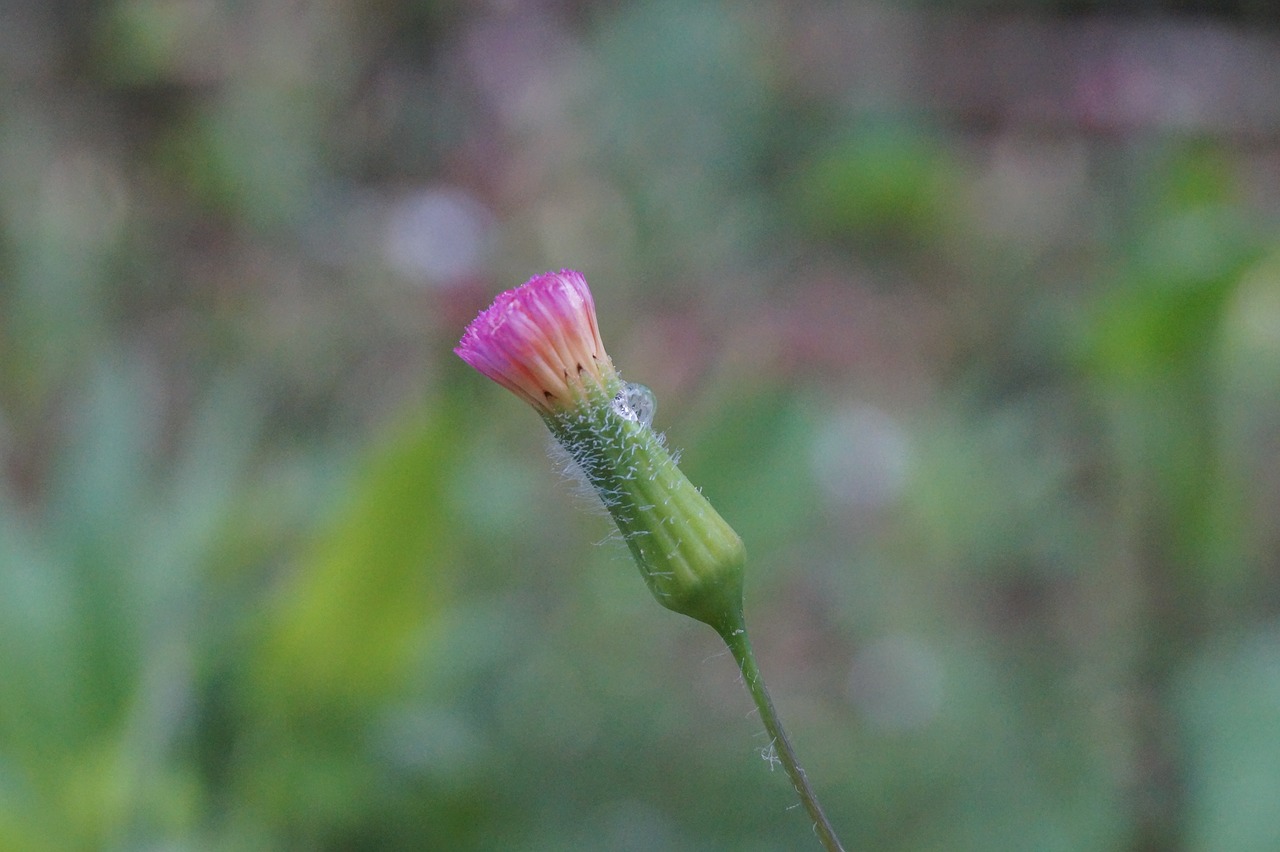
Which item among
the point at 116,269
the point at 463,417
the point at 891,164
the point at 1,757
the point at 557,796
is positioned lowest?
the point at 557,796

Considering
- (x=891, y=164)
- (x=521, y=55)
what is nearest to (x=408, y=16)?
(x=521, y=55)

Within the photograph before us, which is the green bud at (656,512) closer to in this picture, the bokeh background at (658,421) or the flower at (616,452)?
the flower at (616,452)

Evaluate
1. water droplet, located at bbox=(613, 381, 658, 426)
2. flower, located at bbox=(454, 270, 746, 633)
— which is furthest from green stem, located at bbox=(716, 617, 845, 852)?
water droplet, located at bbox=(613, 381, 658, 426)

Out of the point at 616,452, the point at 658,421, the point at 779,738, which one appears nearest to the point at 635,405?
the point at 616,452

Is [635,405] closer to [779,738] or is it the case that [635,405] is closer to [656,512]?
[656,512]

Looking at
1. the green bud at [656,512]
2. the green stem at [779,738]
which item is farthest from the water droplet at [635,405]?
the green stem at [779,738]

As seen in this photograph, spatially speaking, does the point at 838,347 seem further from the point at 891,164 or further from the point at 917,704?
the point at 917,704

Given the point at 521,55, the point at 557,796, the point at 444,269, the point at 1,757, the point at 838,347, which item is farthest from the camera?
the point at 521,55
